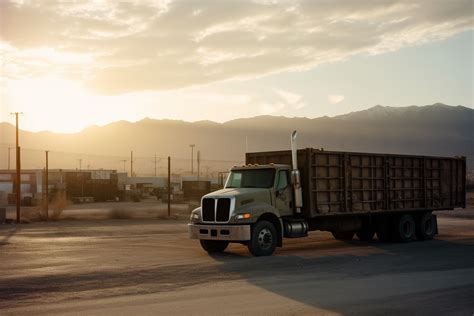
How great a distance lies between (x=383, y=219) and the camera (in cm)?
2305

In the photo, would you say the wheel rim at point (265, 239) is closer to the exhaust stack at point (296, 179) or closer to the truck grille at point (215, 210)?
the truck grille at point (215, 210)

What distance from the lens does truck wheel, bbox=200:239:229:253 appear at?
19078 millimetres

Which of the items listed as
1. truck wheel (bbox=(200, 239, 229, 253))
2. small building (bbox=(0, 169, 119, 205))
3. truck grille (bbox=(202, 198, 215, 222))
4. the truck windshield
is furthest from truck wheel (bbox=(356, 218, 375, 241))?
small building (bbox=(0, 169, 119, 205))

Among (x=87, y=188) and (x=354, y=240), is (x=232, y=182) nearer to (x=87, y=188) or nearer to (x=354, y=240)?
(x=354, y=240)

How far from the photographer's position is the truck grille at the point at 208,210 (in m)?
18.1

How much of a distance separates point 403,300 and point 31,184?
8396 cm

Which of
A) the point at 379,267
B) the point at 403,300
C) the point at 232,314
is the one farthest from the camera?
the point at 379,267

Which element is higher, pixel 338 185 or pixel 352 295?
pixel 338 185

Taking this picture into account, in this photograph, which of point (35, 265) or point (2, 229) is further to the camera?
point (2, 229)

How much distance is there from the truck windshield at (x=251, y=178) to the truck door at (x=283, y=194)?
0.27 metres

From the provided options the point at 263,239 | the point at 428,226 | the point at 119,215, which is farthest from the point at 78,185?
the point at 263,239

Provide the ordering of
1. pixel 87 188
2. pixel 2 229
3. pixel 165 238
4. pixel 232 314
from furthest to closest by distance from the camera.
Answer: pixel 87 188
pixel 2 229
pixel 165 238
pixel 232 314

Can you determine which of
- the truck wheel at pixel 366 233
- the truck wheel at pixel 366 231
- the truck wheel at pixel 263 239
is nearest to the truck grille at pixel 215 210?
the truck wheel at pixel 263 239

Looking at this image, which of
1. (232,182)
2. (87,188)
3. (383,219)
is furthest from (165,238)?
(87,188)
